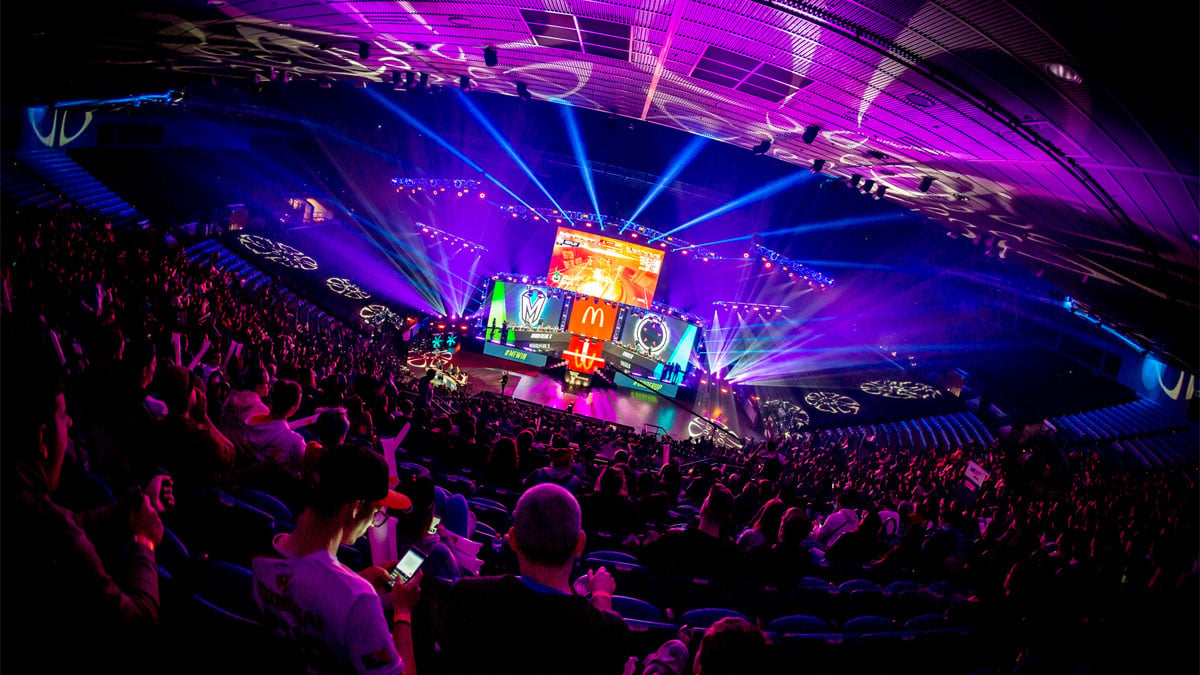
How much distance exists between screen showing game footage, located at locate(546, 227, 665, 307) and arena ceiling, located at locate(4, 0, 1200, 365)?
13.2 m

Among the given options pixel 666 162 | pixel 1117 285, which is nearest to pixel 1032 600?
pixel 1117 285

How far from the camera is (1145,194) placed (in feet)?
21.9

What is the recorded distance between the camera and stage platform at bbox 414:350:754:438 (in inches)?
861

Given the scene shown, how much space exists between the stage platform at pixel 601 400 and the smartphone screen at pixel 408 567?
61.9 feet

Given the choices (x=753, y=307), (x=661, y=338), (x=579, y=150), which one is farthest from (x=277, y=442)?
(x=753, y=307)

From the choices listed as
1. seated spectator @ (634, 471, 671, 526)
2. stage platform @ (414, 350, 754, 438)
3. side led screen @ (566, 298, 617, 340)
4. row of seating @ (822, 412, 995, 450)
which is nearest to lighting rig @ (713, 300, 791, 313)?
stage platform @ (414, 350, 754, 438)

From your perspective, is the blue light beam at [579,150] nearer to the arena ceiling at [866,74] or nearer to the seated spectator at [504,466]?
the arena ceiling at [866,74]

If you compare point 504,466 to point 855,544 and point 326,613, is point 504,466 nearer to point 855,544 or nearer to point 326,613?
point 855,544

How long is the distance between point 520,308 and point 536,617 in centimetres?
2564

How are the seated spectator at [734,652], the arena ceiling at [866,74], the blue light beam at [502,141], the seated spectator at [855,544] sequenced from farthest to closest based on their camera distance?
the blue light beam at [502,141], the seated spectator at [855,544], the arena ceiling at [866,74], the seated spectator at [734,652]

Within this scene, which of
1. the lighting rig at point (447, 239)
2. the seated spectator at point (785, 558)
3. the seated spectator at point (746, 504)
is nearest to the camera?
the seated spectator at point (785, 558)

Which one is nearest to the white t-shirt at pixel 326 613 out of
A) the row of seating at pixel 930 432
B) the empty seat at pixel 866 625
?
the empty seat at pixel 866 625

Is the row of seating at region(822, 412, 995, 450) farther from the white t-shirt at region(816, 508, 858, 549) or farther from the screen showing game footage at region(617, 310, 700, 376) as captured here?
the white t-shirt at region(816, 508, 858, 549)

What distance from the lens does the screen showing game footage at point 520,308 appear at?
27.0 metres
